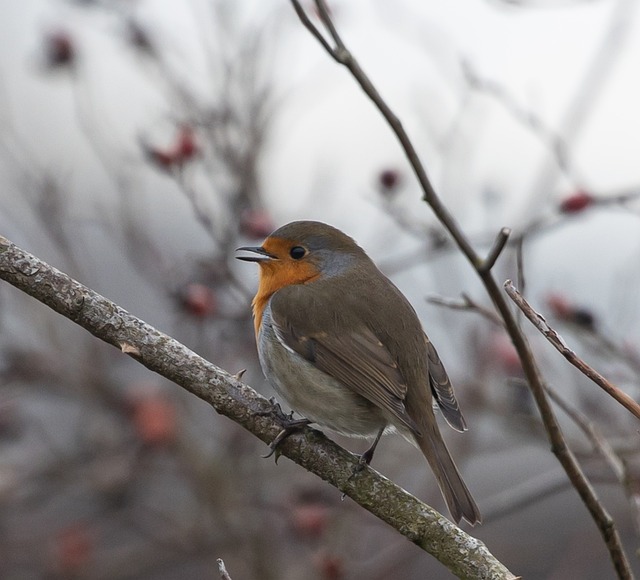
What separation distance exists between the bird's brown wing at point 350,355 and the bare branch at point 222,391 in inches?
19.3

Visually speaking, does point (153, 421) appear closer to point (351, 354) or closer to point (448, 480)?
point (351, 354)

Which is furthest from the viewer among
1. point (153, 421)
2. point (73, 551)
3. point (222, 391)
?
point (73, 551)

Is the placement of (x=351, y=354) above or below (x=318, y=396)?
above

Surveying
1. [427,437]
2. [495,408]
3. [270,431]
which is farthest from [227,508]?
[270,431]

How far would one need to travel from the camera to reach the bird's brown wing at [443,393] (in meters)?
2.71

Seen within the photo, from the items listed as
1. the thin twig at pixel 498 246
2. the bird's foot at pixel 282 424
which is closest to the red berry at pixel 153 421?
the bird's foot at pixel 282 424

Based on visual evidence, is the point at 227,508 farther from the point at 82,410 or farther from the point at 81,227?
the point at 81,227

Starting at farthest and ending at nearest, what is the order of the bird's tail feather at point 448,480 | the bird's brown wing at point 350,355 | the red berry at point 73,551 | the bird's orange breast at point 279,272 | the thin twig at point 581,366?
the red berry at point 73,551 → the bird's orange breast at point 279,272 → the bird's brown wing at point 350,355 → the bird's tail feather at point 448,480 → the thin twig at point 581,366

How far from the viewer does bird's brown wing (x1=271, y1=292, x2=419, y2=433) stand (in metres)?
2.68

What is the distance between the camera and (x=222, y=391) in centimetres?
209

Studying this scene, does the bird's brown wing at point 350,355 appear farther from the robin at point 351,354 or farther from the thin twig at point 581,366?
the thin twig at point 581,366

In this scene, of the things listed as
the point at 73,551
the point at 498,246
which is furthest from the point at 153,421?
the point at 498,246

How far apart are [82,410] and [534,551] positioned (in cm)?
204

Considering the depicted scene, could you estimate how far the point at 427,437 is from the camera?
2621 mm
